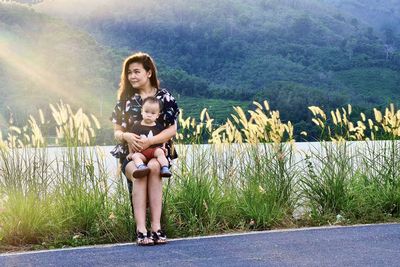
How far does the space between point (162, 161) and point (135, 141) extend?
0.90ft

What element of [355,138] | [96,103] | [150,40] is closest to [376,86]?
[150,40]

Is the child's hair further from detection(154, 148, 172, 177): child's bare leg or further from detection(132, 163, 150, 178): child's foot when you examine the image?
detection(132, 163, 150, 178): child's foot

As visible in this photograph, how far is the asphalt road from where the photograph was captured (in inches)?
179

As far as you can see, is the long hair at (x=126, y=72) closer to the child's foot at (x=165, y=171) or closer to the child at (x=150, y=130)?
the child at (x=150, y=130)

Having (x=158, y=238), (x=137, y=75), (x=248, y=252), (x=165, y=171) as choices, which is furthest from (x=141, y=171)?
(x=248, y=252)

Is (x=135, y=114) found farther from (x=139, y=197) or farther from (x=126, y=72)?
(x=139, y=197)

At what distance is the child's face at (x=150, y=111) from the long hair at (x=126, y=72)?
12.2 inches

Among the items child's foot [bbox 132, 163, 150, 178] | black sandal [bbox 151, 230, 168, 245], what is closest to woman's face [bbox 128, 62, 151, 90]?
child's foot [bbox 132, 163, 150, 178]

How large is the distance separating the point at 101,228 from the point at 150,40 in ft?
242

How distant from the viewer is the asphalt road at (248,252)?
4.54 meters

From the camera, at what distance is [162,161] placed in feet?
16.4

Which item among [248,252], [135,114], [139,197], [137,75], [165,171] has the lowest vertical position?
[248,252]

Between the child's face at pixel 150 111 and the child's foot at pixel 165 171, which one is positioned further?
the child's face at pixel 150 111

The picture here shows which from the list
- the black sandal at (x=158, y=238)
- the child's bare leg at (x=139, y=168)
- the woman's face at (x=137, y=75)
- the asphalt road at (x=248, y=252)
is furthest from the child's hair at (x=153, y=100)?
the asphalt road at (x=248, y=252)
